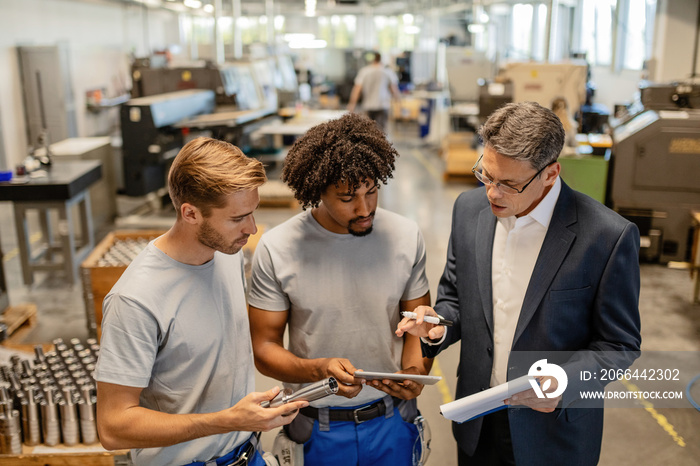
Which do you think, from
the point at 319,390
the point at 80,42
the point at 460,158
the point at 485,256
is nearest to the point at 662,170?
the point at 460,158

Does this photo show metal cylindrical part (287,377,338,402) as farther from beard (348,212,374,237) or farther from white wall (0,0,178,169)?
white wall (0,0,178,169)

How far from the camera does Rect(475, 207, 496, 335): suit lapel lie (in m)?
1.78

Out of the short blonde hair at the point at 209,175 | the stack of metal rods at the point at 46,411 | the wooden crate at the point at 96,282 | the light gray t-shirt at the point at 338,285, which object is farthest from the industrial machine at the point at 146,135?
the short blonde hair at the point at 209,175

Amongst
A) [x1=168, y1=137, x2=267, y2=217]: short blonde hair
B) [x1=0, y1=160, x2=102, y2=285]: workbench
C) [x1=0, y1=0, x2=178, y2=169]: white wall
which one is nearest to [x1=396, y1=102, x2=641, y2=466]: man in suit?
[x1=168, y1=137, x2=267, y2=217]: short blonde hair

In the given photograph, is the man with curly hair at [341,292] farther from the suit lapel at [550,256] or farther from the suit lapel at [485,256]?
the suit lapel at [550,256]

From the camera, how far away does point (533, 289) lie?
1654 millimetres

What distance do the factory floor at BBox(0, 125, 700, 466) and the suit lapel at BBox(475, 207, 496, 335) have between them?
45 centimetres

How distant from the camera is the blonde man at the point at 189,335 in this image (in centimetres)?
143

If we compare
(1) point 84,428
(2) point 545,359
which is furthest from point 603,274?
(1) point 84,428

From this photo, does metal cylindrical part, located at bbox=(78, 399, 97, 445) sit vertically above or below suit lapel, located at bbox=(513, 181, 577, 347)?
below

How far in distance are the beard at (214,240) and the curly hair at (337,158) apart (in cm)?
33

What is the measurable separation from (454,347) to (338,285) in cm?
287

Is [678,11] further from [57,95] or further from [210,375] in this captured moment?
[57,95]

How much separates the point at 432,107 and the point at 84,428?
11256 mm
